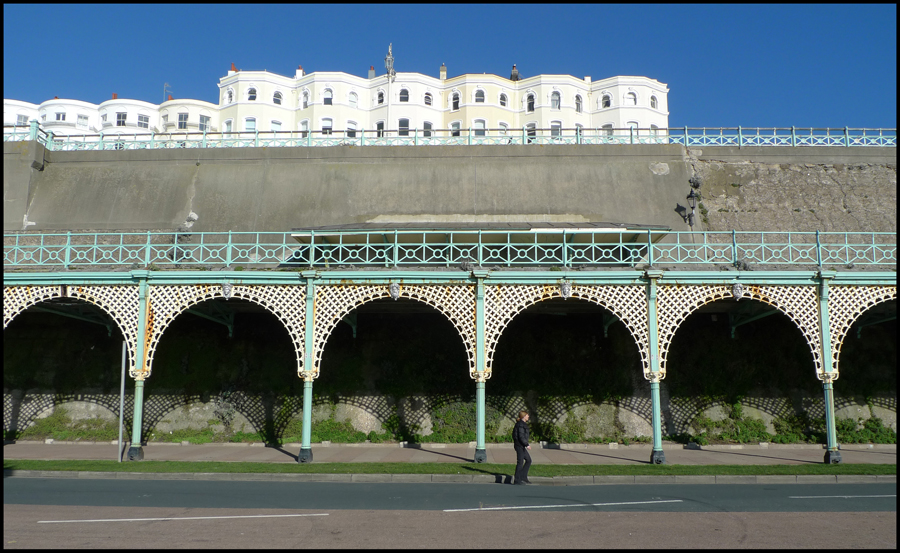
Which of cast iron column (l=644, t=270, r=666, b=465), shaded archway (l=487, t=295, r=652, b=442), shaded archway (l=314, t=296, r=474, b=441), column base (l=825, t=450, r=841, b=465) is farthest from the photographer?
shaded archway (l=314, t=296, r=474, b=441)

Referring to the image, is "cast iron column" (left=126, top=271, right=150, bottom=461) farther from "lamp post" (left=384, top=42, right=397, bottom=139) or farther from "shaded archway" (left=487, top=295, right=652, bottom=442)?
"lamp post" (left=384, top=42, right=397, bottom=139)

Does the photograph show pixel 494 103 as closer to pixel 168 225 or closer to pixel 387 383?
pixel 168 225

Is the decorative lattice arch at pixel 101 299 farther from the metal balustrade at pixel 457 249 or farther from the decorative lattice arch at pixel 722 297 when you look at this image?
the decorative lattice arch at pixel 722 297

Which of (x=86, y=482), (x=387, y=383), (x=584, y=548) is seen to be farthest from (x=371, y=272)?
(x=584, y=548)

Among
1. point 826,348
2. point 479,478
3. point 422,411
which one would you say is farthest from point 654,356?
point 422,411

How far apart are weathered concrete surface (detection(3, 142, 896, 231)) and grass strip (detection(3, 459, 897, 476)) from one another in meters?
10.5

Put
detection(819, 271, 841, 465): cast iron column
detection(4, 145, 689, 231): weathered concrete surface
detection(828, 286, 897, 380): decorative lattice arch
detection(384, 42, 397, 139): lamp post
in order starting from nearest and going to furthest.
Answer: detection(819, 271, 841, 465): cast iron column
detection(828, 286, 897, 380): decorative lattice arch
detection(4, 145, 689, 231): weathered concrete surface
detection(384, 42, 397, 139): lamp post

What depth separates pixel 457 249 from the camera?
656 inches

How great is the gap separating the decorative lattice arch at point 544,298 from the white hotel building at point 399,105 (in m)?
38.6

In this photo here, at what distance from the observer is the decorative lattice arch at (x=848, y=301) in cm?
1470

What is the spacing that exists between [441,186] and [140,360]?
38.7 ft

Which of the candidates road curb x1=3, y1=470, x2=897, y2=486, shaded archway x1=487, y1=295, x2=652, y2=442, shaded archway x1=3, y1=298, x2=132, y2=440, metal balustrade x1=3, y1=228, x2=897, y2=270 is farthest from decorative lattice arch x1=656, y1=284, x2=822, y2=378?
shaded archway x1=3, y1=298, x2=132, y2=440

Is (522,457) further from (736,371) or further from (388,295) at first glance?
(736,371)

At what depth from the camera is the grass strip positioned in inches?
485
